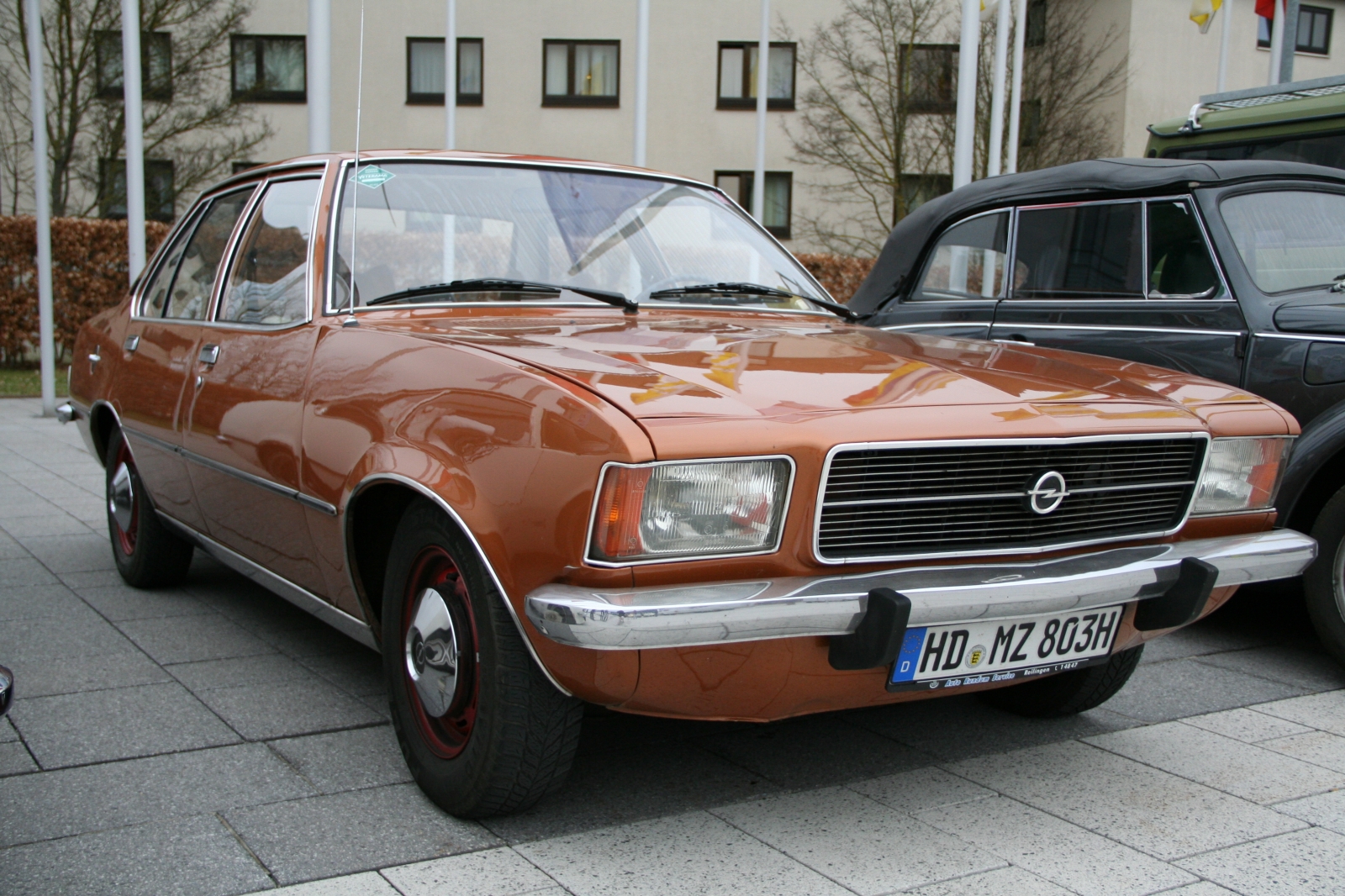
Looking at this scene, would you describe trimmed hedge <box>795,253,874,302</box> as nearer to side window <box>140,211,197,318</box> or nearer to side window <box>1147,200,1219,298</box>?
side window <box>1147,200,1219,298</box>

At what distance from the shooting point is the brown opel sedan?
2.44 metres

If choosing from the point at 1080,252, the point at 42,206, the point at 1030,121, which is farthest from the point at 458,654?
the point at 1030,121

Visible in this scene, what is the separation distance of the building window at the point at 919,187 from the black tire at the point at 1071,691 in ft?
72.4

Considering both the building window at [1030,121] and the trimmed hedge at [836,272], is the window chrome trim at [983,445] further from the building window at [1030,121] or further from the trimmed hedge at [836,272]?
the building window at [1030,121]

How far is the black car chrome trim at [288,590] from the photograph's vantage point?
3.33 metres

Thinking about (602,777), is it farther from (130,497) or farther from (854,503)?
(130,497)

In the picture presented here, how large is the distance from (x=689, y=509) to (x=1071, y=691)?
1.78 metres

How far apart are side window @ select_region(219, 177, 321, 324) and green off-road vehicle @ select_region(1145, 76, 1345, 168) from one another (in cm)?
510

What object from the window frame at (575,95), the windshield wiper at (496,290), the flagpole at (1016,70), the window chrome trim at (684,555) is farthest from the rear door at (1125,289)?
the window frame at (575,95)

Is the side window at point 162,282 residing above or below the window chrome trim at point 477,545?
above

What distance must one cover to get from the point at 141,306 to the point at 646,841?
3445 millimetres

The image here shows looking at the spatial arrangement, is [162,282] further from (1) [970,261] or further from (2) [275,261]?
(1) [970,261]

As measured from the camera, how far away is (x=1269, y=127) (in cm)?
698

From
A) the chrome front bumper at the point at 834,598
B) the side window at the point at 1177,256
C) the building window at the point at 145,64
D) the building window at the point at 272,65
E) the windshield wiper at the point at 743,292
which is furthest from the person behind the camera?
the building window at the point at 272,65
